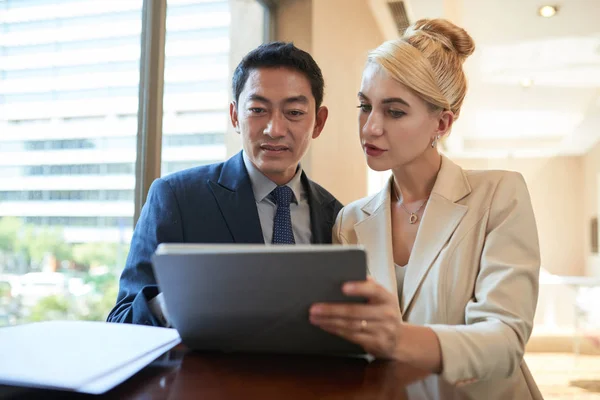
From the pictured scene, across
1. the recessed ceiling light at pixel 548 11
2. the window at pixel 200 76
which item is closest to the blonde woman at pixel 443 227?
the window at pixel 200 76

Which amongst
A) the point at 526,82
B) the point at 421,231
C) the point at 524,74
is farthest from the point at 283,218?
the point at 526,82

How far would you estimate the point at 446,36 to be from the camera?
158cm

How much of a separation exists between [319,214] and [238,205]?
1.14 feet

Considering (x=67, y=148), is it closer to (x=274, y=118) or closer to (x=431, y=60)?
(x=274, y=118)

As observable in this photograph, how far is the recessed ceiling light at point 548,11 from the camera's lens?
173 inches

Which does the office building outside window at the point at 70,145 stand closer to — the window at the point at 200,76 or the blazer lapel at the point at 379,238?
the window at the point at 200,76

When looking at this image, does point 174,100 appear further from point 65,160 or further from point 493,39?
point 493,39

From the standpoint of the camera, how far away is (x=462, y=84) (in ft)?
5.25

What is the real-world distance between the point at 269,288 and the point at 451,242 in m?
0.85

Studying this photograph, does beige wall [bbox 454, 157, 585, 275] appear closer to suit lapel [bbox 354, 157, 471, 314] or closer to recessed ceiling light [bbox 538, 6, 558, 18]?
recessed ceiling light [bbox 538, 6, 558, 18]

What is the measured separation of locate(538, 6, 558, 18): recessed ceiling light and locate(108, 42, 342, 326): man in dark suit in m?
3.42

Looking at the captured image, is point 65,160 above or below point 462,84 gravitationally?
below

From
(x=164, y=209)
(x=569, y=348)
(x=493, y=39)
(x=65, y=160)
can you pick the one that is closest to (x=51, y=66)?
(x=65, y=160)

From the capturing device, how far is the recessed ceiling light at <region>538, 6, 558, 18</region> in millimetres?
4404
